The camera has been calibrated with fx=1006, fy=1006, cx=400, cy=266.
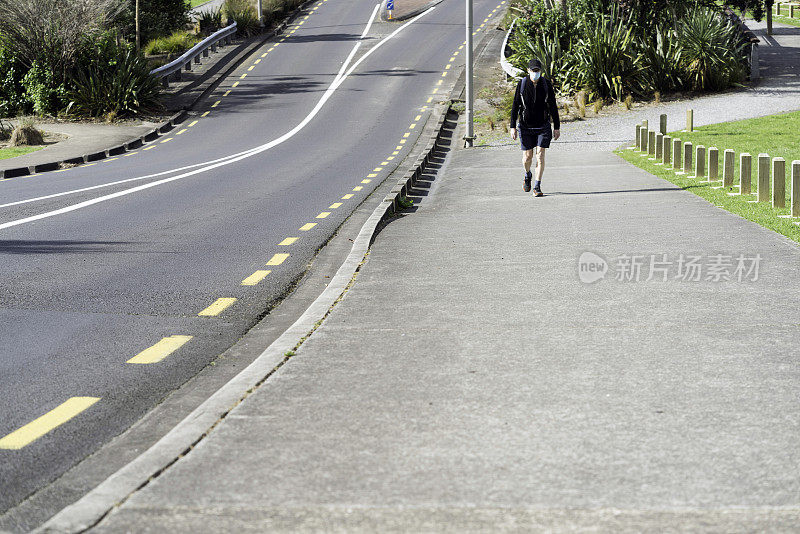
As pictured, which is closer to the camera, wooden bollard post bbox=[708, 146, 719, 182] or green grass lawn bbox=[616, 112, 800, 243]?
green grass lawn bbox=[616, 112, 800, 243]

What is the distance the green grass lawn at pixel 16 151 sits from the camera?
81.6 feet

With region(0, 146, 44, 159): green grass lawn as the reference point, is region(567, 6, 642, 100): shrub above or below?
above

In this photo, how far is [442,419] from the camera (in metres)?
4.86

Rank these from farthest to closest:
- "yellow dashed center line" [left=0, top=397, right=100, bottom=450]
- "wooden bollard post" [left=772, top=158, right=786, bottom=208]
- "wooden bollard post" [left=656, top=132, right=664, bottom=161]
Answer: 1. "wooden bollard post" [left=656, top=132, right=664, bottom=161]
2. "wooden bollard post" [left=772, top=158, right=786, bottom=208]
3. "yellow dashed center line" [left=0, top=397, right=100, bottom=450]

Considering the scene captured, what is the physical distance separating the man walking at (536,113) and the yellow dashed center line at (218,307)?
685 cm

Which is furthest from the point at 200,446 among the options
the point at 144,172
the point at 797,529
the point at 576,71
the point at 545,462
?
the point at 576,71

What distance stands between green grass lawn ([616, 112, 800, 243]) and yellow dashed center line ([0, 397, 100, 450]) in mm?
7657

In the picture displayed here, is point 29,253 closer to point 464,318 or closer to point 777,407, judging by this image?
point 464,318

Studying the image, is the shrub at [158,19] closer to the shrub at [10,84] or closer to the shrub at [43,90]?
the shrub at [10,84]

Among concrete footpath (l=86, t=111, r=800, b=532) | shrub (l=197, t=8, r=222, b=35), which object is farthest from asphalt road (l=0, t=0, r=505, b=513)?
shrub (l=197, t=8, r=222, b=35)

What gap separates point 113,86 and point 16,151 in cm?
801

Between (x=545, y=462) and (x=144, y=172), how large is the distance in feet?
56.0

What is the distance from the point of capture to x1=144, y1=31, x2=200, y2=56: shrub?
43781 millimetres

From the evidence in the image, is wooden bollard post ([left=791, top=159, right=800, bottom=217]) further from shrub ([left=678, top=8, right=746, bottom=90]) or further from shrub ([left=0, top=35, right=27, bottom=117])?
shrub ([left=0, top=35, right=27, bottom=117])
